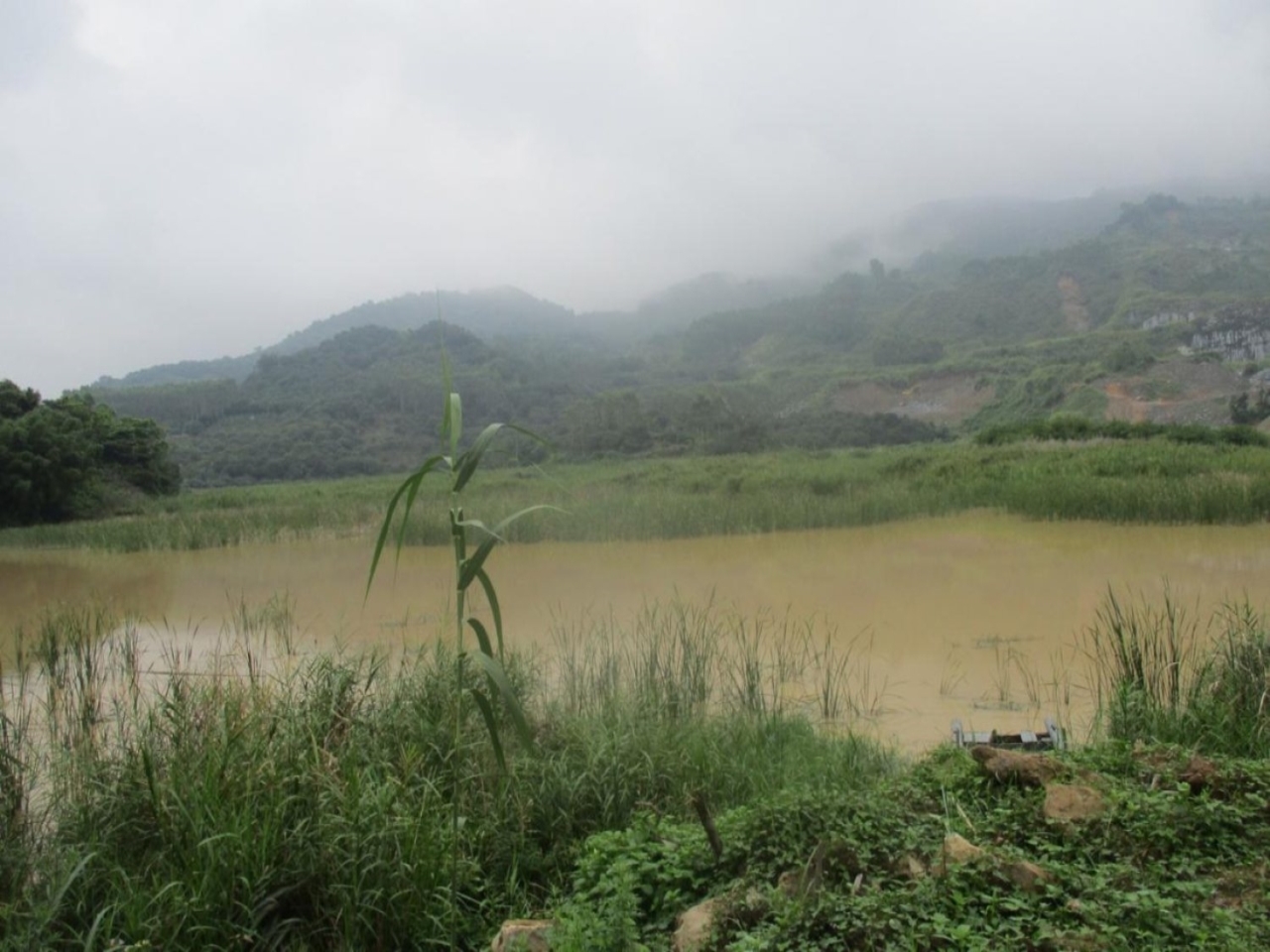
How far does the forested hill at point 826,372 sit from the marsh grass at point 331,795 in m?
26.4

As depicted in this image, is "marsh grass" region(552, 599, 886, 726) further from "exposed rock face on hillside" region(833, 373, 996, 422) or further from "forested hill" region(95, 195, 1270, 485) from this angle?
"exposed rock face on hillside" region(833, 373, 996, 422)

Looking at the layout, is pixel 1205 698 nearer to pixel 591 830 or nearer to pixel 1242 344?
pixel 591 830

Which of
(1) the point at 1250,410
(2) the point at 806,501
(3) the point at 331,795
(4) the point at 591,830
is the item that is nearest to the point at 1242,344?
(1) the point at 1250,410

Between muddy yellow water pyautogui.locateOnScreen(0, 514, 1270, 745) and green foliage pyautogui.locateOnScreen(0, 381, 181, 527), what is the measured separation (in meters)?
2.89

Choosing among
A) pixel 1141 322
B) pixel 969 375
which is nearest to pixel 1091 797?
pixel 969 375

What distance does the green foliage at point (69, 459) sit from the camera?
53.8ft

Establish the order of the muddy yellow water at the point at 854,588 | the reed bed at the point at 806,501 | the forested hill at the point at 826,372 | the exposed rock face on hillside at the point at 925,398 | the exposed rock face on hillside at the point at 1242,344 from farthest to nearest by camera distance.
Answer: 1. the exposed rock face on hillside at the point at 925,398
2. the exposed rock face on hillside at the point at 1242,344
3. the forested hill at the point at 826,372
4. the reed bed at the point at 806,501
5. the muddy yellow water at the point at 854,588

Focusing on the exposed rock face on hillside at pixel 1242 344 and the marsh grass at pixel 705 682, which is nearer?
the marsh grass at pixel 705 682

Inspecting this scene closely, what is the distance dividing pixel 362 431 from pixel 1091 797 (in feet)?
106

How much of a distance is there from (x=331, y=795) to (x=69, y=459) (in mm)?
17368

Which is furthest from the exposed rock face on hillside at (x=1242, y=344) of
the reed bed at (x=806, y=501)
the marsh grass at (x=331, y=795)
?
the marsh grass at (x=331, y=795)

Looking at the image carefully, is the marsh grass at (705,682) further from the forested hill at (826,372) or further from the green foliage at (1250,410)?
the forested hill at (826,372)

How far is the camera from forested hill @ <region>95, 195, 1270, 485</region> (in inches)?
1227

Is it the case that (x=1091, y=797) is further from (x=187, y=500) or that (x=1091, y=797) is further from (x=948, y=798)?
(x=187, y=500)
